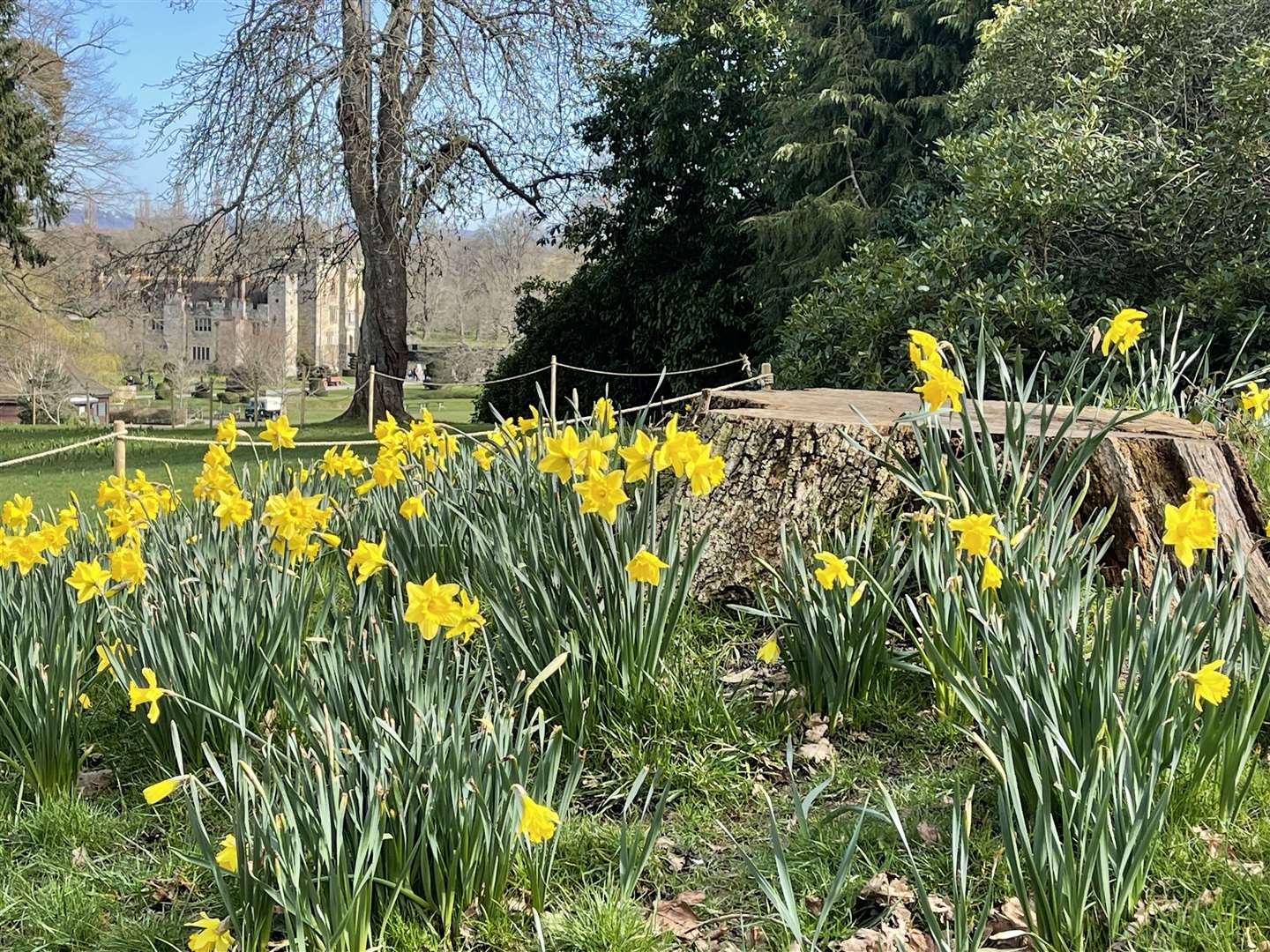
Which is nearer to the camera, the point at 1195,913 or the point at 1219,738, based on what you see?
the point at 1195,913

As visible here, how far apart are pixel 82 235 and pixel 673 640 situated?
81.3ft

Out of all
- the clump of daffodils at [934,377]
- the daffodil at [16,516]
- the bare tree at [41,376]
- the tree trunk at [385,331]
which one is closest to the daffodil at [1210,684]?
the clump of daffodils at [934,377]

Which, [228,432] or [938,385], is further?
[228,432]

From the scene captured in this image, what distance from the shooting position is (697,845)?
1.96 meters

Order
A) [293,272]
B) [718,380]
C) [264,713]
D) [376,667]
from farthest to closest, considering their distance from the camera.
→ [293,272], [718,380], [264,713], [376,667]

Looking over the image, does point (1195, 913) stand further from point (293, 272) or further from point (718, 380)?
point (293, 272)

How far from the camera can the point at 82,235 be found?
23391mm

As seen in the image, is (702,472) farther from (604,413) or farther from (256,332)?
(256,332)

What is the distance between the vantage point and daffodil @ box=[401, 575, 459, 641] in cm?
171

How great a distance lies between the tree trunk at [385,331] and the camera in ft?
43.2

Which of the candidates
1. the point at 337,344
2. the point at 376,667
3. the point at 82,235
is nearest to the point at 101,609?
the point at 376,667

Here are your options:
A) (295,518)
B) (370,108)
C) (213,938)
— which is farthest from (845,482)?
(370,108)

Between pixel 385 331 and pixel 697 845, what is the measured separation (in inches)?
479

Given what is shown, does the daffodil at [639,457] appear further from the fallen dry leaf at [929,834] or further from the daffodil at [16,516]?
the daffodil at [16,516]
